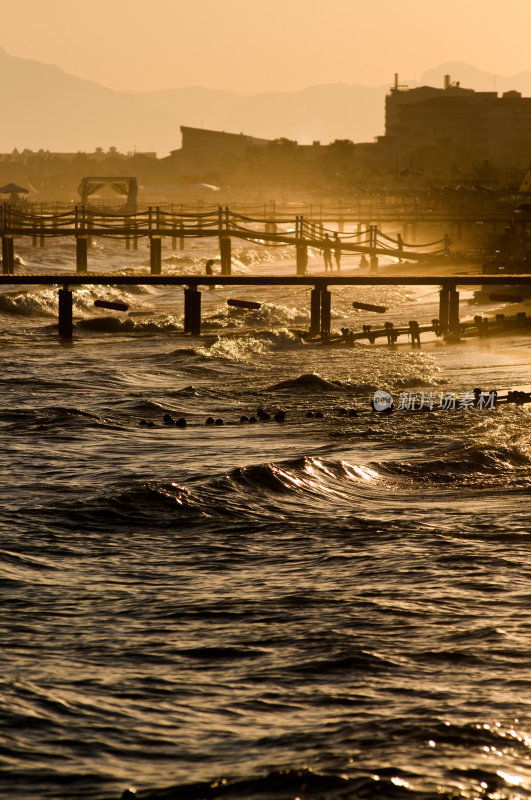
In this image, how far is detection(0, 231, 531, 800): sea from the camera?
25.7 ft

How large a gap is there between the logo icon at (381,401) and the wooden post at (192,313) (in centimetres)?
1167

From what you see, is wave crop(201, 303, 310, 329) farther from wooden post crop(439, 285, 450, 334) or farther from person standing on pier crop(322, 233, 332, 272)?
person standing on pier crop(322, 233, 332, 272)

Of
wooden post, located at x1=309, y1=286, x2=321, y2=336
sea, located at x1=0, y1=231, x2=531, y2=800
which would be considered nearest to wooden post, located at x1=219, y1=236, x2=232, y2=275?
wooden post, located at x1=309, y1=286, x2=321, y2=336

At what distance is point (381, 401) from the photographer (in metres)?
20.4

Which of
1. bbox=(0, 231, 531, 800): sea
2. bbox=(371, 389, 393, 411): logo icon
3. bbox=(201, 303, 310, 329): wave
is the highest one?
bbox=(201, 303, 310, 329): wave

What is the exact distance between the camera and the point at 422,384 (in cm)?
2267

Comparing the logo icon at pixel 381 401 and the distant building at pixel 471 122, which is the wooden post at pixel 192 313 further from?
the distant building at pixel 471 122

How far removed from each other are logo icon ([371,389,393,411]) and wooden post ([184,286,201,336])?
11.7 metres

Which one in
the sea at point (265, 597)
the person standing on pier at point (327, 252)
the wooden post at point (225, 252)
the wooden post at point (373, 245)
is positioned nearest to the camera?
the sea at point (265, 597)

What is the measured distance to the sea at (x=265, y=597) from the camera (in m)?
7.82

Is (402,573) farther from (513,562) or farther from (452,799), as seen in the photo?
(452,799)

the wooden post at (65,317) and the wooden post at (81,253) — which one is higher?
the wooden post at (81,253)

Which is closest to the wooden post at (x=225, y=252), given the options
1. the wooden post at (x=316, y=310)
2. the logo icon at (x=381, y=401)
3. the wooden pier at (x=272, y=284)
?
the wooden pier at (x=272, y=284)

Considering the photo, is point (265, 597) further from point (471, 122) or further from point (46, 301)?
point (471, 122)
